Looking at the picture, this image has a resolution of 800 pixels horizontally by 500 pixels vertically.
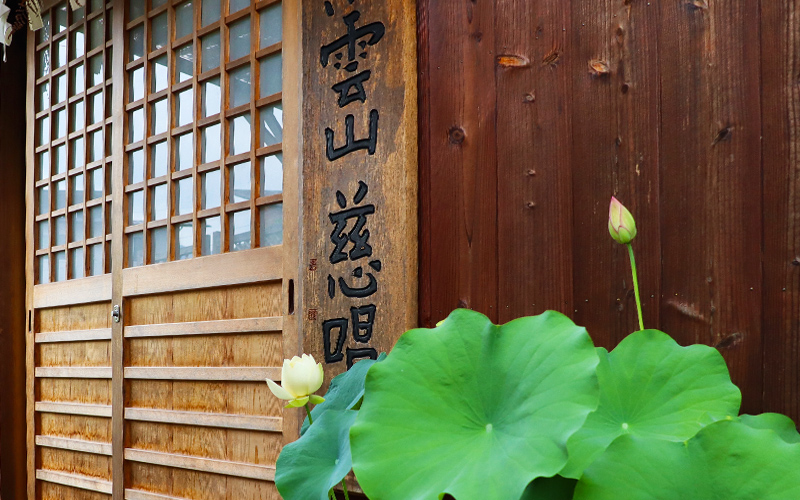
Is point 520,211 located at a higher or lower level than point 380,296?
higher

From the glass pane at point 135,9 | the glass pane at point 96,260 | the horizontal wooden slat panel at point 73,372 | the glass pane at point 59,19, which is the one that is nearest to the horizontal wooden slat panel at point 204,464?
the horizontal wooden slat panel at point 73,372

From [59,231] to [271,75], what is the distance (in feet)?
5.52

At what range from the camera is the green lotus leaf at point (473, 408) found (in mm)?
717

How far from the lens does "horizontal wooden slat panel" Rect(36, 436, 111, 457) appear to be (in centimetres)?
280

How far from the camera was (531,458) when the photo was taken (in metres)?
0.71

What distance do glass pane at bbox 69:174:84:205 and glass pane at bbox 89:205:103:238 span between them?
13cm

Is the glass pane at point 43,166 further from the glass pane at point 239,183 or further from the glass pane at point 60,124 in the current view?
the glass pane at point 239,183

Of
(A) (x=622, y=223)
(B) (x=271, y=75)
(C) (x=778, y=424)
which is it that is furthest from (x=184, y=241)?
(C) (x=778, y=424)

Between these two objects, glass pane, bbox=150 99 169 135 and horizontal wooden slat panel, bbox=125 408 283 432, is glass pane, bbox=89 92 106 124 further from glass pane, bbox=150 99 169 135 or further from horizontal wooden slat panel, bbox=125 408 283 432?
horizontal wooden slat panel, bbox=125 408 283 432

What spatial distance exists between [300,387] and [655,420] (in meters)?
0.51

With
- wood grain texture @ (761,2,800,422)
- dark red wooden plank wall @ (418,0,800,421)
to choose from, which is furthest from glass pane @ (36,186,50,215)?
wood grain texture @ (761,2,800,422)

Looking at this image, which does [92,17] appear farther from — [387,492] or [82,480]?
[387,492]

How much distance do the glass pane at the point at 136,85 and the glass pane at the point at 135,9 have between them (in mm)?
224

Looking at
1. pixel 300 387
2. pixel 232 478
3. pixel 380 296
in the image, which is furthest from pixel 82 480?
→ pixel 300 387
